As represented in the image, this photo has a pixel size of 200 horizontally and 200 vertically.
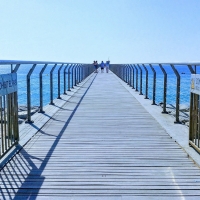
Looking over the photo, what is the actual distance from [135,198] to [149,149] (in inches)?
63.1

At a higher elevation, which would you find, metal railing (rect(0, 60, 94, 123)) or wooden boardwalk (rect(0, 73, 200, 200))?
metal railing (rect(0, 60, 94, 123))

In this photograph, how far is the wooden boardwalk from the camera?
3.29 m

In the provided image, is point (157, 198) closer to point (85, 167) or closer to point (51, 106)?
point (85, 167)

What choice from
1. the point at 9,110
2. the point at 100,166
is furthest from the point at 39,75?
the point at 100,166

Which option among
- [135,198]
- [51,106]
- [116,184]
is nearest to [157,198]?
[135,198]

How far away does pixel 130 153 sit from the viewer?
4.51 metres

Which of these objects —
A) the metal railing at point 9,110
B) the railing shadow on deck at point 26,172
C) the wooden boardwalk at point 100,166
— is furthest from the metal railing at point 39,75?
the railing shadow on deck at point 26,172

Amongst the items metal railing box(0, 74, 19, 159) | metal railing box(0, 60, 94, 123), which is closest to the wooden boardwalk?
metal railing box(0, 74, 19, 159)

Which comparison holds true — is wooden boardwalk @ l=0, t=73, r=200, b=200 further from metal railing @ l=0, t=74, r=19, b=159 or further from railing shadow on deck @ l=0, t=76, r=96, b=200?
metal railing @ l=0, t=74, r=19, b=159

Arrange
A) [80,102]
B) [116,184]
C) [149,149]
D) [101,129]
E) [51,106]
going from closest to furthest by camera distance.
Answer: [116,184]
[149,149]
[101,129]
[51,106]
[80,102]

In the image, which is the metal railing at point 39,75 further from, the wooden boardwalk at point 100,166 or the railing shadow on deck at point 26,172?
the railing shadow on deck at point 26,172

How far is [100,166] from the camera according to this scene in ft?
13.0

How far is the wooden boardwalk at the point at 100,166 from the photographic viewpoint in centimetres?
329

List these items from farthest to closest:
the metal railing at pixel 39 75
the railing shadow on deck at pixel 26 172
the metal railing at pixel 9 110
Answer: the metal railing at pixel 39 75, the metal railing at pixel 9 110, the railing shadow on deck at pixel 26 172
